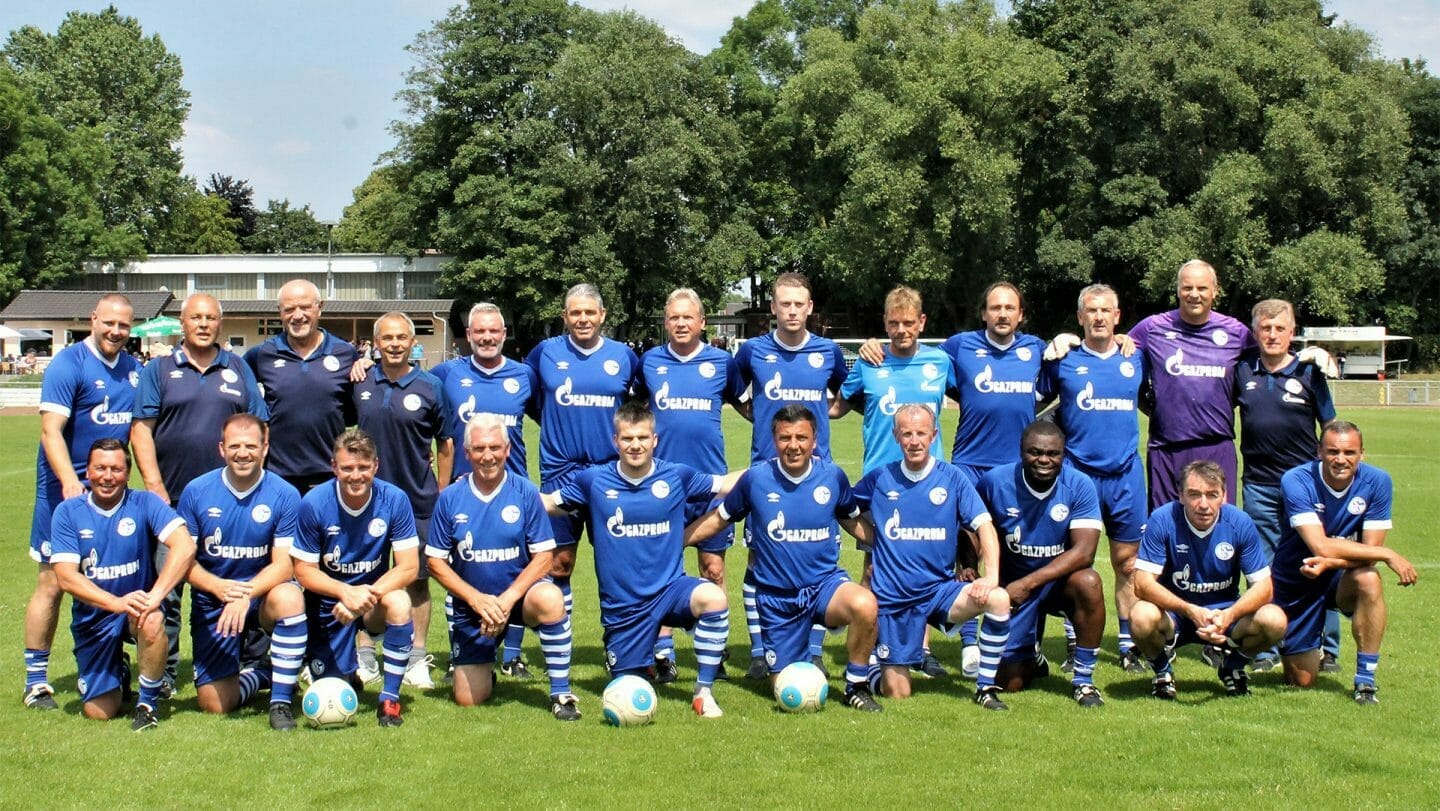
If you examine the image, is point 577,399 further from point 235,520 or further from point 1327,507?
point 1327,507

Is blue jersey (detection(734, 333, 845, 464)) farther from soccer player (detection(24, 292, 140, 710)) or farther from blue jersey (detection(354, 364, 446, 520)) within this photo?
soccer player (detection(24, 292, 140, 710))

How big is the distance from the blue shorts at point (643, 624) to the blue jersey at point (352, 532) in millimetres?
1119

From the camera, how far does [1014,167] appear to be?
41.6 meters

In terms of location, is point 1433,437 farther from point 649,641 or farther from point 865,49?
point 865,49

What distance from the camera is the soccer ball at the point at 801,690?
5672 mm

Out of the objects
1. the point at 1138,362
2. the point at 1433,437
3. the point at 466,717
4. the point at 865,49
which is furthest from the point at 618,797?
the point at 865,49

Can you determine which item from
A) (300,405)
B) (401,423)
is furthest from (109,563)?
(401,423)

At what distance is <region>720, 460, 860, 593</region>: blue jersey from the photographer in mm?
6074

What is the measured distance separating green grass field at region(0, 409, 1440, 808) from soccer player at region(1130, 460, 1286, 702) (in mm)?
252

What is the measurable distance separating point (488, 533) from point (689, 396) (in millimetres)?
1503

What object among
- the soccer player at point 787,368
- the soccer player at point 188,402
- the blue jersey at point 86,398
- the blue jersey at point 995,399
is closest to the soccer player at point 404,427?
the soccer player at point 188,402

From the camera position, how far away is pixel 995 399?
6.82m

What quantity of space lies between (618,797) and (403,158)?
51.4 metres

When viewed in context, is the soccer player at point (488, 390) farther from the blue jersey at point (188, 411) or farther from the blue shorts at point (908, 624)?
the blue shorts at point (908, 624)
